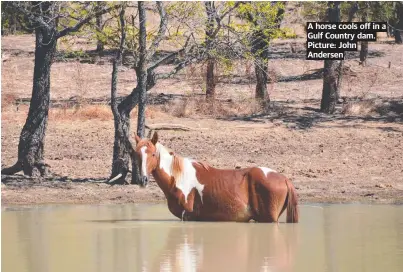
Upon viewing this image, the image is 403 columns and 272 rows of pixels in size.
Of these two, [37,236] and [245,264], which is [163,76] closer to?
[37,236]

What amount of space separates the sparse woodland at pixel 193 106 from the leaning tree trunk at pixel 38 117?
2cm

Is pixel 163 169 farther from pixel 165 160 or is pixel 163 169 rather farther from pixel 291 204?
pixel 291 204

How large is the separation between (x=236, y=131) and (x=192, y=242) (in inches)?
358

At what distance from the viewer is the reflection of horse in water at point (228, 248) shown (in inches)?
515

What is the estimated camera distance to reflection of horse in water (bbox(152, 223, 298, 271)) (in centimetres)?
1309

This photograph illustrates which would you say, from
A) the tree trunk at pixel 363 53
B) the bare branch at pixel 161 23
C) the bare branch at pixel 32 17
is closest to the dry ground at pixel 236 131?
the tree trunk at pixel 363 53

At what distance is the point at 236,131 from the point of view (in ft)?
77.8

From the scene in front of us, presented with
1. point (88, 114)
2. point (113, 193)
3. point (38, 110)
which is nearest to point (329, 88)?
point (88, 114)

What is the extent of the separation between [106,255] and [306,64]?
19174 mm

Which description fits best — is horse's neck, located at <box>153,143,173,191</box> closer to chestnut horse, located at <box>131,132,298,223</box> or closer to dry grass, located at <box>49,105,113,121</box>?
chestnut horse, located at <box>131,132,298,223</box>

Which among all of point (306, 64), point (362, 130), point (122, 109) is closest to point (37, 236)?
point (122, 109)

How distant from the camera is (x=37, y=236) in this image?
15445 millimetres

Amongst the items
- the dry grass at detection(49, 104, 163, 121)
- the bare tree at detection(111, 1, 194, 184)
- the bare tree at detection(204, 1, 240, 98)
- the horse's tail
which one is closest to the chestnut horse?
the horse's tail

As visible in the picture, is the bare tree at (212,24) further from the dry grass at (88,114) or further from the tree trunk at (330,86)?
the tree trunk at (330,86)
